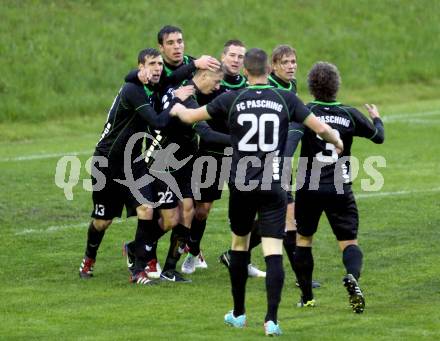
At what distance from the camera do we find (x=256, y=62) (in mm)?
9500

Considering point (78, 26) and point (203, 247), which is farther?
point (78, 26)

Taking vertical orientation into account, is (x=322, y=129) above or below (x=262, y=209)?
above

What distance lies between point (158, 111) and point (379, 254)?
308 cm

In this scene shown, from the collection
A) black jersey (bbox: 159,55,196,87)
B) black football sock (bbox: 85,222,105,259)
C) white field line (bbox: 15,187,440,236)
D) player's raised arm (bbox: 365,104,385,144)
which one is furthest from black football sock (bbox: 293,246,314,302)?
white field line (bbox: 15,187,440,236)

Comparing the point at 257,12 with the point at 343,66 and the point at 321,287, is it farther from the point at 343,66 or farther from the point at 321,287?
the point at 321,287

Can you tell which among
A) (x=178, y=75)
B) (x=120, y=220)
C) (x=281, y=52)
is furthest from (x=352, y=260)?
(x=120, y=220)

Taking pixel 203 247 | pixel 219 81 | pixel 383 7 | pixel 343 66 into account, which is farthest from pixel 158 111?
pixel 383 7

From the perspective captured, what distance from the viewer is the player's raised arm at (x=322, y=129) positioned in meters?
9.55

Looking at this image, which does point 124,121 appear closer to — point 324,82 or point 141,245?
point 141,245

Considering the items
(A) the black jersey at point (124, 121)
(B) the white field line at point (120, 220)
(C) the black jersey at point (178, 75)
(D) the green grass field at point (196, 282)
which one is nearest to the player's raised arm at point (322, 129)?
(D) the green grass field at point (196, 282)

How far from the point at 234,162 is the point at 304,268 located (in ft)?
4.89

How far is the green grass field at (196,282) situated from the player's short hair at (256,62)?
85.5 inches

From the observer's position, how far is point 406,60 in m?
34.1

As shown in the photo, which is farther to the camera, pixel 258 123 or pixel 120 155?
pixel 120 155
